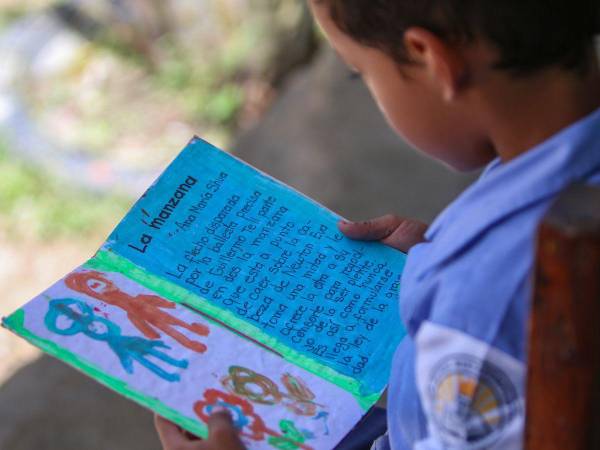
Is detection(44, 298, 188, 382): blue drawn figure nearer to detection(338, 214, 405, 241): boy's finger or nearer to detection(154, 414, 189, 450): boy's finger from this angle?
detection(154, 414, 189, 450): boy's finger

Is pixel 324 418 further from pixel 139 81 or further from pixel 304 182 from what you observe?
pixel 139 81

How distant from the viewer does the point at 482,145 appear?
857mm

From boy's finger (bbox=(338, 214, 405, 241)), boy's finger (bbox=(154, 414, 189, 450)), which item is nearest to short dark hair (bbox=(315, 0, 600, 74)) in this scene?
boy's finger (bbox=(338, 214, 405, 241))

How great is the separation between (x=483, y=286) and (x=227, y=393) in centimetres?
32

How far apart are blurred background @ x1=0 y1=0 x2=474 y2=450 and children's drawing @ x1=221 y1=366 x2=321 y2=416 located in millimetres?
1341

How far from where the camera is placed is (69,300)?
3.19 ft

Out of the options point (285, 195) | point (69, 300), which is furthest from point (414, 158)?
point (69, 300)

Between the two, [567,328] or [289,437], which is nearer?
[567,328]

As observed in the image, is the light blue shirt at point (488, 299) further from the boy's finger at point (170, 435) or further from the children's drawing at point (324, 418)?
Result: the boy's finger at point (170, 435)

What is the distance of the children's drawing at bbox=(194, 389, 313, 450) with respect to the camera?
916 mm

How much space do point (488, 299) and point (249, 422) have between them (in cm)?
30

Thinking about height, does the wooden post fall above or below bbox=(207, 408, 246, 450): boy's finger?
above

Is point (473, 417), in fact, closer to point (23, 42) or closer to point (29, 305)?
point (29, 305)

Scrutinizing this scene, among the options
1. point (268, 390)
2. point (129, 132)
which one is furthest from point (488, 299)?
point (129, 132)
